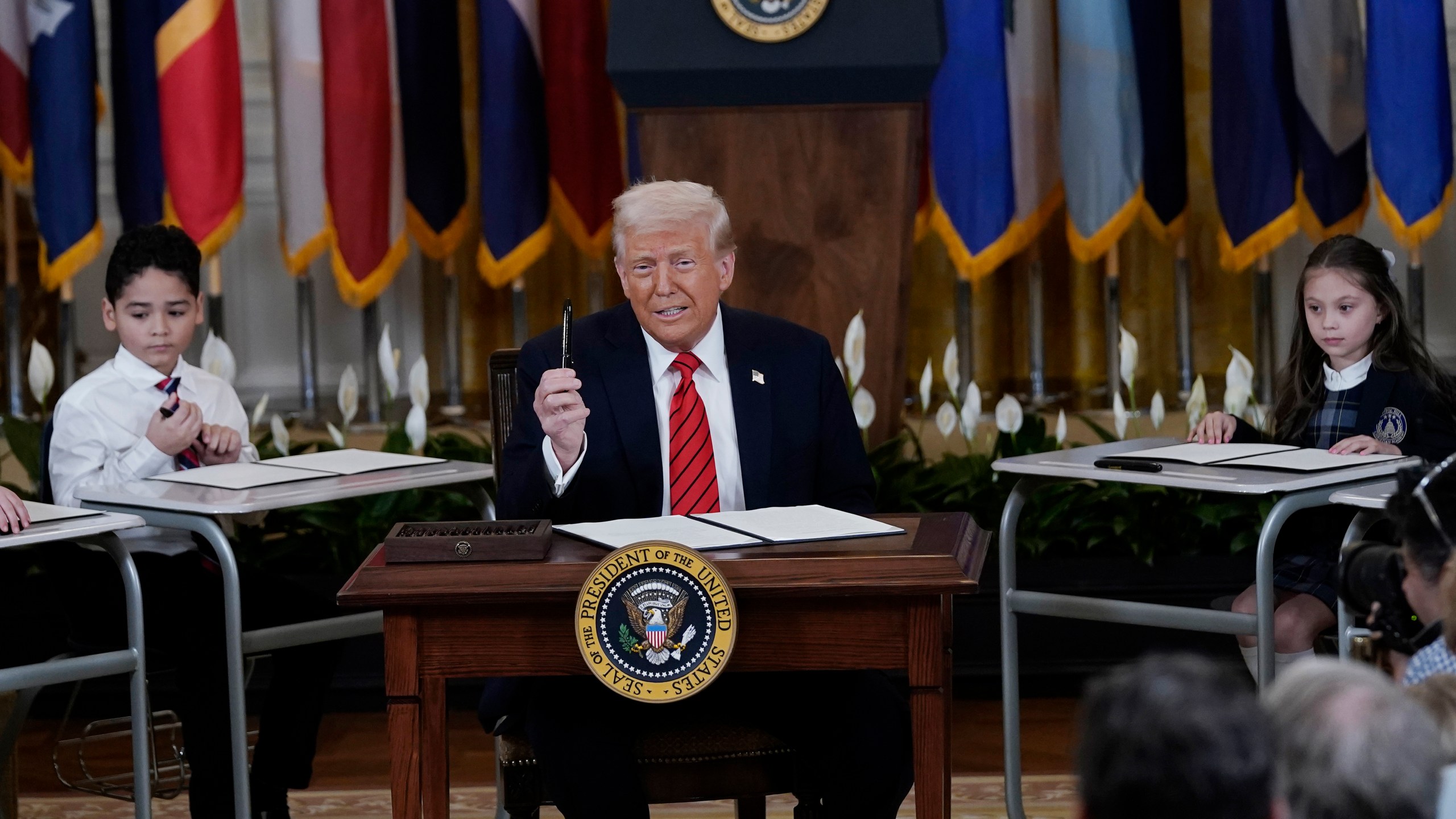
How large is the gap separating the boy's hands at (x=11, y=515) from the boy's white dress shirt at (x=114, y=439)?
555 millimetres

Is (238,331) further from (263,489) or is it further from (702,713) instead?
(702,713)

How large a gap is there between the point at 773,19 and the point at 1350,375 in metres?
1.63

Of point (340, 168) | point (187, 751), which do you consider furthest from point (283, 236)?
point (187, 751)

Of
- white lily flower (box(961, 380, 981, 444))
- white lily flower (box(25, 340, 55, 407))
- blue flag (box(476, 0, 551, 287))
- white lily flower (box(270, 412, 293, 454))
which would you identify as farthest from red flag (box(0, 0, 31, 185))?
white lily flower (box(961, 380, 981, 444))

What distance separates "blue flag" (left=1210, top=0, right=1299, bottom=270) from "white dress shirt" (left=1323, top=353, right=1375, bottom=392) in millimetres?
1996

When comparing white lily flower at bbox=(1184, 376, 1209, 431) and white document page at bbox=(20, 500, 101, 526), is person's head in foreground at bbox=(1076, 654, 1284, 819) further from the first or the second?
white lily flower at bbox=(1184, 376, 1209, 431)

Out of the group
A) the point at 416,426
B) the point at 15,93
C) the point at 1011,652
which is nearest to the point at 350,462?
the point at 416,426

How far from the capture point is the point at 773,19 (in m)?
3.92

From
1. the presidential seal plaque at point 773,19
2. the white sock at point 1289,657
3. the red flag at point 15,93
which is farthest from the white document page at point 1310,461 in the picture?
the red flag at point 15,93

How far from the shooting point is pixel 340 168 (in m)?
5.21

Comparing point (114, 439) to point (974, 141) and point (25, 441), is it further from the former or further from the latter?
point (974, 141)

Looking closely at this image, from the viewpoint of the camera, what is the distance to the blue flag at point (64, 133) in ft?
16.7

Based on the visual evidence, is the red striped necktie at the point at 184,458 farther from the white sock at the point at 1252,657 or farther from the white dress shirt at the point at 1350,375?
the white dress shirt at the point at 1350,375

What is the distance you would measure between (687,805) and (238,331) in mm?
3415
